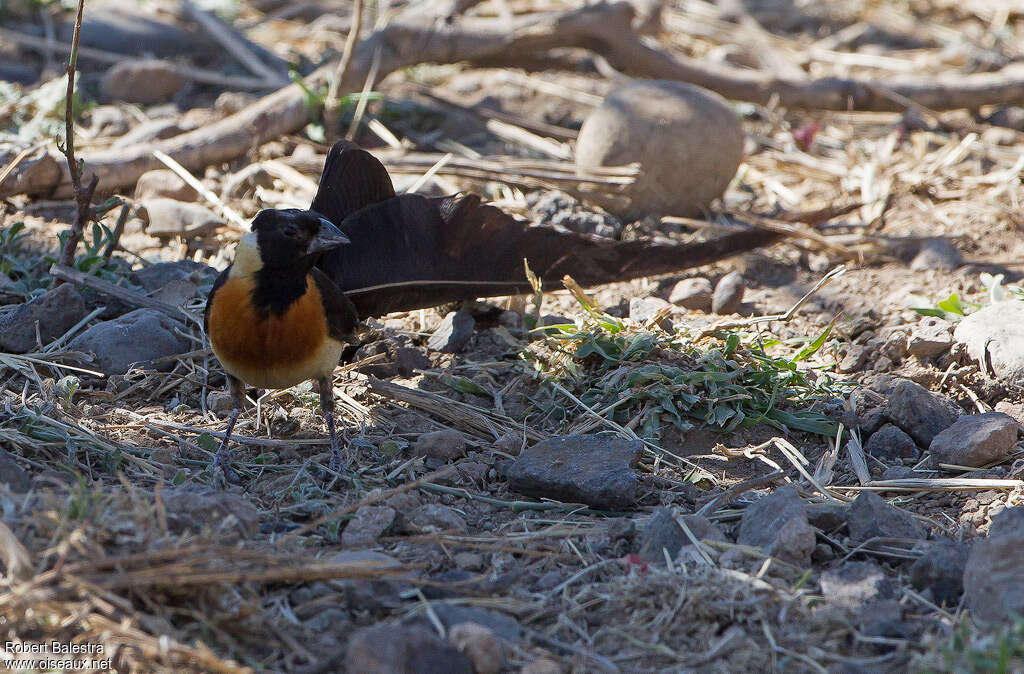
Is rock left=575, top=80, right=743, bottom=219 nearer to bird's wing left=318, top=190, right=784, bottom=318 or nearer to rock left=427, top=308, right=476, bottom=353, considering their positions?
bird's wing left=318, top=190, right=784, bottom=318

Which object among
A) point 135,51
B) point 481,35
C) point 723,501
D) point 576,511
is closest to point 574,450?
point 576,511

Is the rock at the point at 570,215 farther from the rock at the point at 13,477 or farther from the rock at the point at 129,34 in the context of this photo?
the rock at the point at 129,34

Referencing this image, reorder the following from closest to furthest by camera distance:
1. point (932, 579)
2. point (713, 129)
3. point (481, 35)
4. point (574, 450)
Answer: point (932, 579)
point (574, 450)
point (713, 129)
point (481, 35)

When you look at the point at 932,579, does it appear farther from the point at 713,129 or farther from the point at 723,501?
the point at 713,129

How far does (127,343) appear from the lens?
14.6ft

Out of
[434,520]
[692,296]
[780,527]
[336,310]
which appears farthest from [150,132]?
[780,527]

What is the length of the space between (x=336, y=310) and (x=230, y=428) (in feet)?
1.90

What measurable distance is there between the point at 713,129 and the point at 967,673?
4159 millimetres

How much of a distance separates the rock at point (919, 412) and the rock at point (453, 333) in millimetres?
1857

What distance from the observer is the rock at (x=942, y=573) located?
2.86m

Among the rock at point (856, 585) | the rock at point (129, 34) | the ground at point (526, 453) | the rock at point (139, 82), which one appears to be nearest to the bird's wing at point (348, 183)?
the ground at point (526, 453)

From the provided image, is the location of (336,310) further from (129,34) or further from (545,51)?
(129,34)

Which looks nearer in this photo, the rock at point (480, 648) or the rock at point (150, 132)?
the rock at point (480, 648)

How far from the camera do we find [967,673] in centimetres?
237
